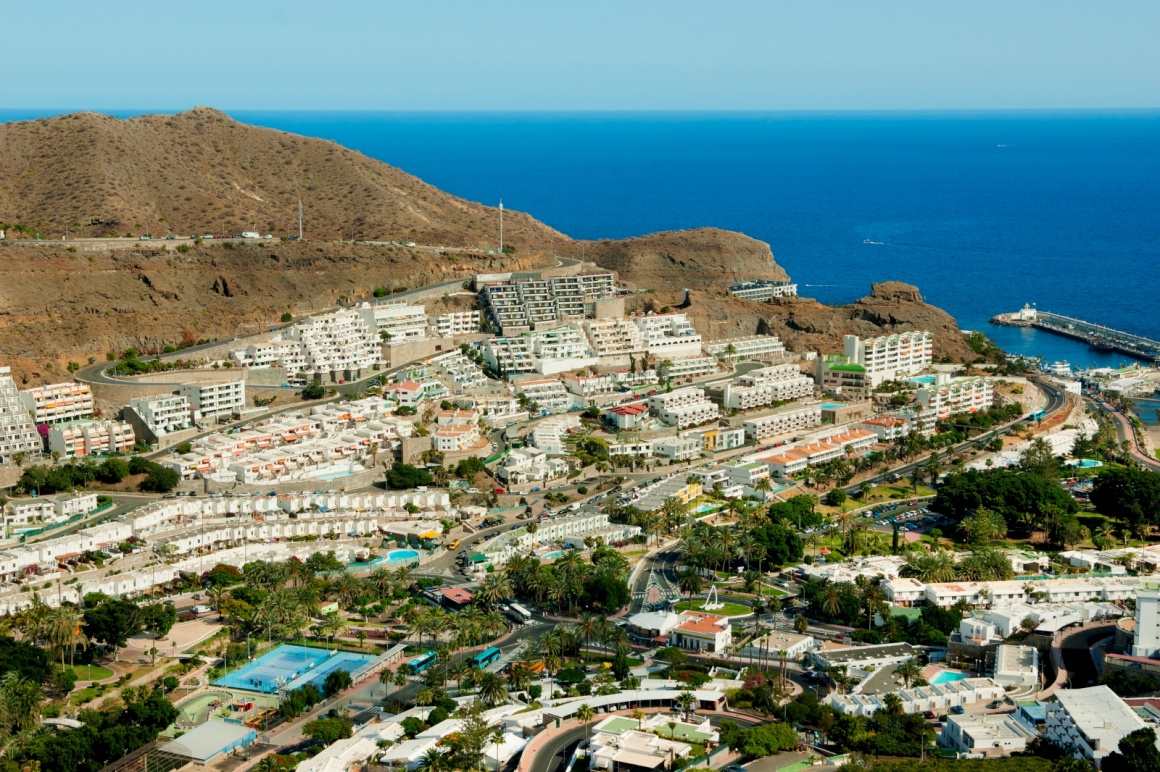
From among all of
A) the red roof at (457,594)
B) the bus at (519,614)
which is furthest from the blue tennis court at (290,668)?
the bus at (519,614)

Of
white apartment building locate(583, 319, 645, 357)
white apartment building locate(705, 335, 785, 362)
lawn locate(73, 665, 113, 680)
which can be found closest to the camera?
lawn locate(73, 665, 113, 680)

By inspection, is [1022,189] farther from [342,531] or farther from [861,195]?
[342,531]

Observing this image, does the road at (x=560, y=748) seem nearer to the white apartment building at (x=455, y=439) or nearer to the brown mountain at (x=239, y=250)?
the white apartment building at (x=455, y=439)

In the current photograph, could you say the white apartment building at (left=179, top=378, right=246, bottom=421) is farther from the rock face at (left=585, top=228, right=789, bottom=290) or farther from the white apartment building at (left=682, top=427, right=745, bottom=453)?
the rock face at (left=585, top=228, right=789, bottom=290)

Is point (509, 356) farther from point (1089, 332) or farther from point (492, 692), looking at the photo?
point (1089, 332)

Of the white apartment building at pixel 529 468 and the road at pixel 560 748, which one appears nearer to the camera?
the road at pixel 560 748

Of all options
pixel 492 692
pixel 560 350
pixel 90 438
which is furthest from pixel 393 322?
pixel 492 692

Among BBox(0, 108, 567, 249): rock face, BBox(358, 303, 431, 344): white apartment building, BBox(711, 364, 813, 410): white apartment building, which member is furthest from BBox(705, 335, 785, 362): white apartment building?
BBox(0, 108, 567, 249): rock face
